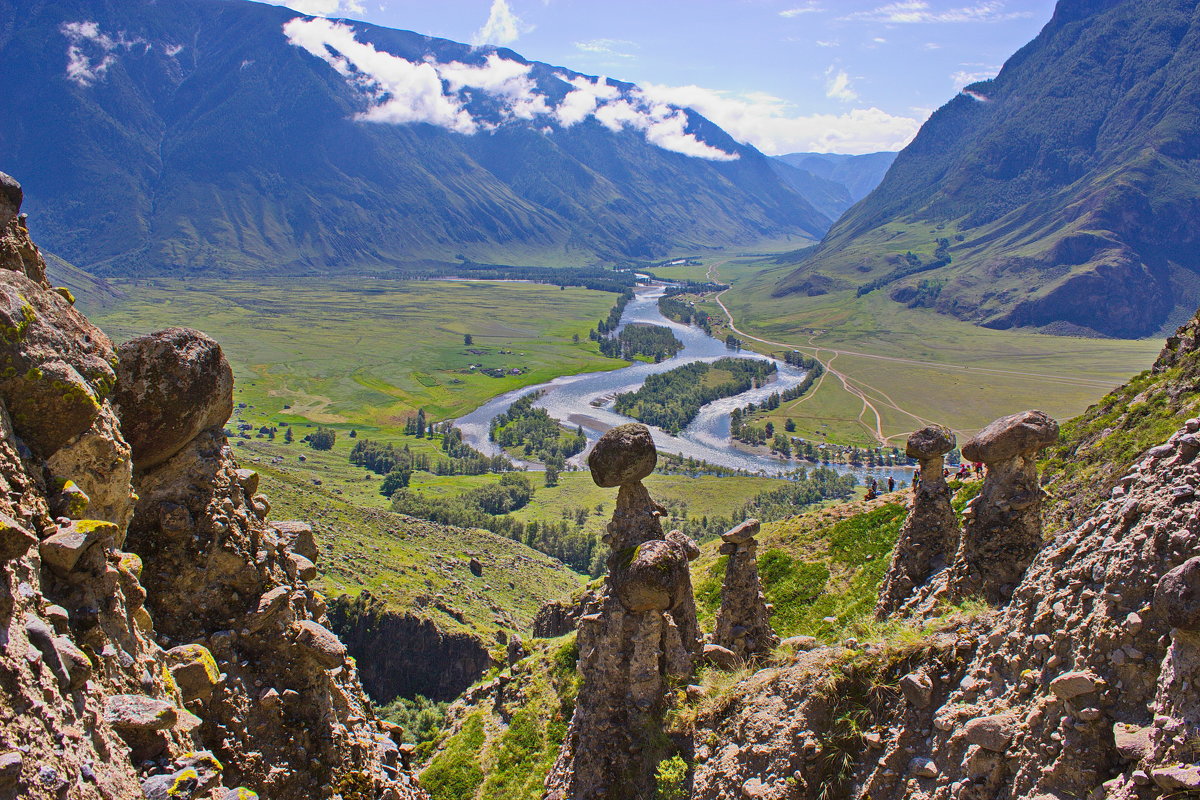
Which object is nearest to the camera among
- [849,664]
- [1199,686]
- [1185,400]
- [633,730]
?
[1199,686]

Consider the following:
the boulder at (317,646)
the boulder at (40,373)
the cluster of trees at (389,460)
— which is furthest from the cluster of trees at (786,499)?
the boulder at (40,373)

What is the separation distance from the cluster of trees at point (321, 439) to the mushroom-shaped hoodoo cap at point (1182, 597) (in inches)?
7029

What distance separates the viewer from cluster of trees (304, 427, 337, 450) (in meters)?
173

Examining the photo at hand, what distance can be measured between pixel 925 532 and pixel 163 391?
22474 millimetres

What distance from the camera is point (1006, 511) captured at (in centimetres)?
1902

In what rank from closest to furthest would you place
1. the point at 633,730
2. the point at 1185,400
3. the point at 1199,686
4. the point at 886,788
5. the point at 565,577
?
the point at 1199,686 < the point at 886,788 < the point at 633,730 < the point at 1185,400 < the point at 565,577

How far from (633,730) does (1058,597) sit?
10.4m

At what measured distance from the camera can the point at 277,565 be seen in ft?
47.8

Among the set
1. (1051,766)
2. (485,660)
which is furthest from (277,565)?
(485,660)

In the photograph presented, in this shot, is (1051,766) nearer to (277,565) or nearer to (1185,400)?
(277,565)

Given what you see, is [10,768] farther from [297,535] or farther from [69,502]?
[297,535]

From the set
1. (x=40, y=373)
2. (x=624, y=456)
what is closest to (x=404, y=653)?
(x=624, y=456)

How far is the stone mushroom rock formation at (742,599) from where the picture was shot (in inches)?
898

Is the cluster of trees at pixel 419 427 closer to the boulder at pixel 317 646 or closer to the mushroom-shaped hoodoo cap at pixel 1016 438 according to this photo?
the mushroom-shaped hoodoo cap at pixel 1016 438
